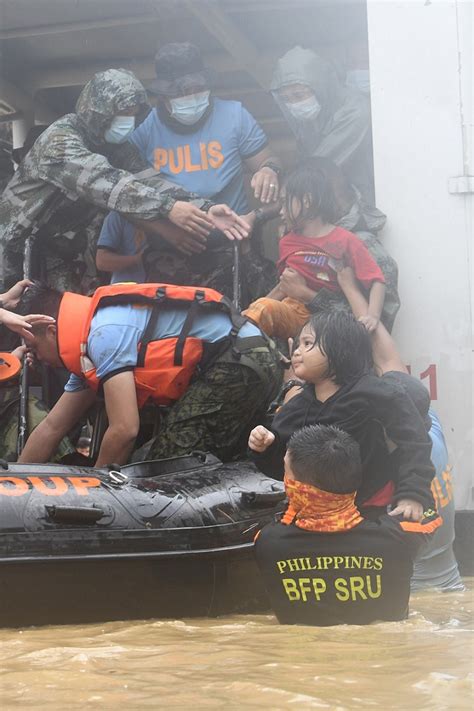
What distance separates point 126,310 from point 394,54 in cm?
178

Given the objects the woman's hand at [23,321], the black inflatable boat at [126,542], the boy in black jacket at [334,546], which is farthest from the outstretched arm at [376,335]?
the boy in black jacket at [334,546]

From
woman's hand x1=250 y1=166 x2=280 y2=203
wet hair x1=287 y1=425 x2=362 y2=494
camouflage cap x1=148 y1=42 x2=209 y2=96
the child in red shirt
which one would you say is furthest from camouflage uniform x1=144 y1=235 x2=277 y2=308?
wet hair x1=287 y1=425 x2=362 y2=494

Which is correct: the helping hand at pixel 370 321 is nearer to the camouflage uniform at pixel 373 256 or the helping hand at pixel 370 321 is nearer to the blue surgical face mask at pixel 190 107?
the camouflage uniform at pixel 373 256

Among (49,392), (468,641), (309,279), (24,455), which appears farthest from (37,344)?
(468,641)

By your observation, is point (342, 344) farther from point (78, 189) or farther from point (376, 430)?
point (78, 189)

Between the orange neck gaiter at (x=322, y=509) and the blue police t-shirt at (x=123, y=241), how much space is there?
2.29 meters

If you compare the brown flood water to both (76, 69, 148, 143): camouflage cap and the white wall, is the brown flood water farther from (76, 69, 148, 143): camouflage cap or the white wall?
(76, 69, 148, 143): camouflage cap

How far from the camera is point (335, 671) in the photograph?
8.70ft

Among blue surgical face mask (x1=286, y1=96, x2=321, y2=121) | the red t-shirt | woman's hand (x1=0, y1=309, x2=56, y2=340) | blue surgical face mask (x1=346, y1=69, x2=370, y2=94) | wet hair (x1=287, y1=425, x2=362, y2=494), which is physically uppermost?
blue surgical face mask (x1=346, y1=69, x2=370, y2=94)

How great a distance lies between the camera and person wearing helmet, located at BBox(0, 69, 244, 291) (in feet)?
16.8

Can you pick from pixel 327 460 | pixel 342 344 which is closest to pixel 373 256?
pixel 342 344

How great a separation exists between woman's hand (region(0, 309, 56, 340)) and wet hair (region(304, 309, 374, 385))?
133cm

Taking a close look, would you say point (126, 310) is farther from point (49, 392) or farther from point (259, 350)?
point (49, 392)

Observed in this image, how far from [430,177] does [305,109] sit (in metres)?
0.88
